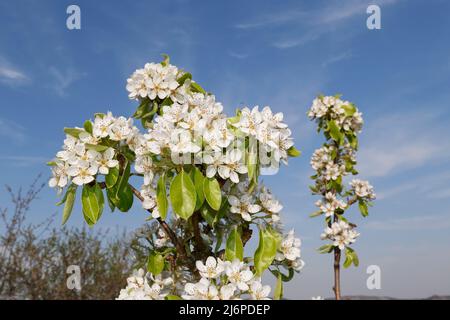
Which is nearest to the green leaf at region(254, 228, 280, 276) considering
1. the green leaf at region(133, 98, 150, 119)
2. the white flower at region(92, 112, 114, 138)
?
the white flower at region(92, 112, 114, 138)

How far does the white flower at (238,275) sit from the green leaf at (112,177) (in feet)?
1.59

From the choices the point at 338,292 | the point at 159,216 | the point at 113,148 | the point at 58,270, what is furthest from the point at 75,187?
the point at 58,270

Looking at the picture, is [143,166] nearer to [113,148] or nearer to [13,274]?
[113,148]

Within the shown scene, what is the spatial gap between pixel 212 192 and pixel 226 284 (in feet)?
0.99

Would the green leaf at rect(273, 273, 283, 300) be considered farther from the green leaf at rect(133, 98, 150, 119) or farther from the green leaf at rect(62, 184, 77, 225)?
the green leaf at rect(133, 98, 150, 119)

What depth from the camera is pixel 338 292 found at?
143 inches

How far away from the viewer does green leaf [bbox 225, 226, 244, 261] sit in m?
1.50

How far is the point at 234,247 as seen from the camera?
152 cm

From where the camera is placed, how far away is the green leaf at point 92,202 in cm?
154

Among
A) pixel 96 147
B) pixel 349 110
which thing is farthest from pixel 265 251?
pixel 349 110

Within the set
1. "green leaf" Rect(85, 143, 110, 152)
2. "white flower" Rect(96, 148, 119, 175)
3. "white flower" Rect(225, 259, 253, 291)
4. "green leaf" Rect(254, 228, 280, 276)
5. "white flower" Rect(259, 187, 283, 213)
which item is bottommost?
"white flower" Rect(225, 259, 253, 291)

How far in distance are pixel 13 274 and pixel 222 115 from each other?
456 centimetres

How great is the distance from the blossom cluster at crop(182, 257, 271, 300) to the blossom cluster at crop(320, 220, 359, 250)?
2.43 meters

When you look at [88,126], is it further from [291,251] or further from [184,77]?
[291,251]
